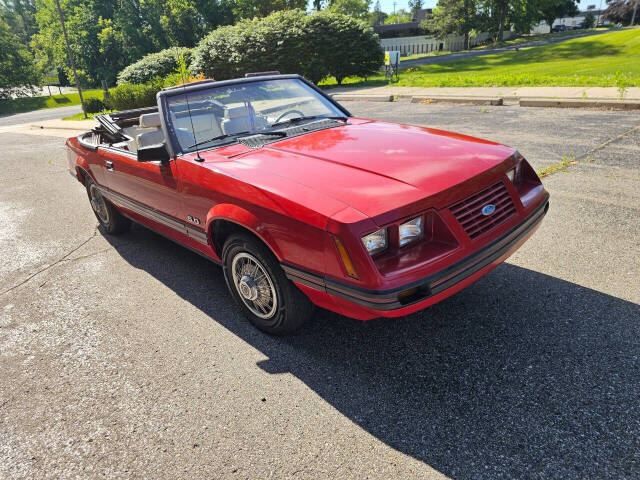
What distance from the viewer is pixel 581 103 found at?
10.6 meters

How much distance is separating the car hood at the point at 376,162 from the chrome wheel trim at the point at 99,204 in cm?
274

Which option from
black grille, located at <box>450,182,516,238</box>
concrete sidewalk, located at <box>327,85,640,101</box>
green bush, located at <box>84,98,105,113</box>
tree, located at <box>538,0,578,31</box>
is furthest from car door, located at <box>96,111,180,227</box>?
tree, located at <box>538,0,578,31</box>

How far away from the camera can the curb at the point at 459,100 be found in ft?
40.4

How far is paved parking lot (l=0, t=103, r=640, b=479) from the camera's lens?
2188 mm

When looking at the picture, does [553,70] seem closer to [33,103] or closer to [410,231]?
[410,231]

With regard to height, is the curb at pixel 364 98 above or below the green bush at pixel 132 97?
below

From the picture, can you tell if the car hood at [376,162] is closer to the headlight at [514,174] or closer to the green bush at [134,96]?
the headlight at [514,174]

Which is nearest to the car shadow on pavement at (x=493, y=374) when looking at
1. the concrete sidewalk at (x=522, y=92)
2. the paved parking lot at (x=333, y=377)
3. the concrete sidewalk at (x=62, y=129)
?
the paved parking lot at (x=333, y=377)

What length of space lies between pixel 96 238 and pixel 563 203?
5.60 m

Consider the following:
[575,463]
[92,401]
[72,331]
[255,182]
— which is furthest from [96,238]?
[575,463]

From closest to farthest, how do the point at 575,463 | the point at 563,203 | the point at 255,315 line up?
the point at 575,463 → the point at 255,315 → the point at 563,203

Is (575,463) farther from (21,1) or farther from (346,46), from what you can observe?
(21,1)

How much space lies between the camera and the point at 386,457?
85.3 inches

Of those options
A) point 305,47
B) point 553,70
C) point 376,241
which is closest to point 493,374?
point 376,241
